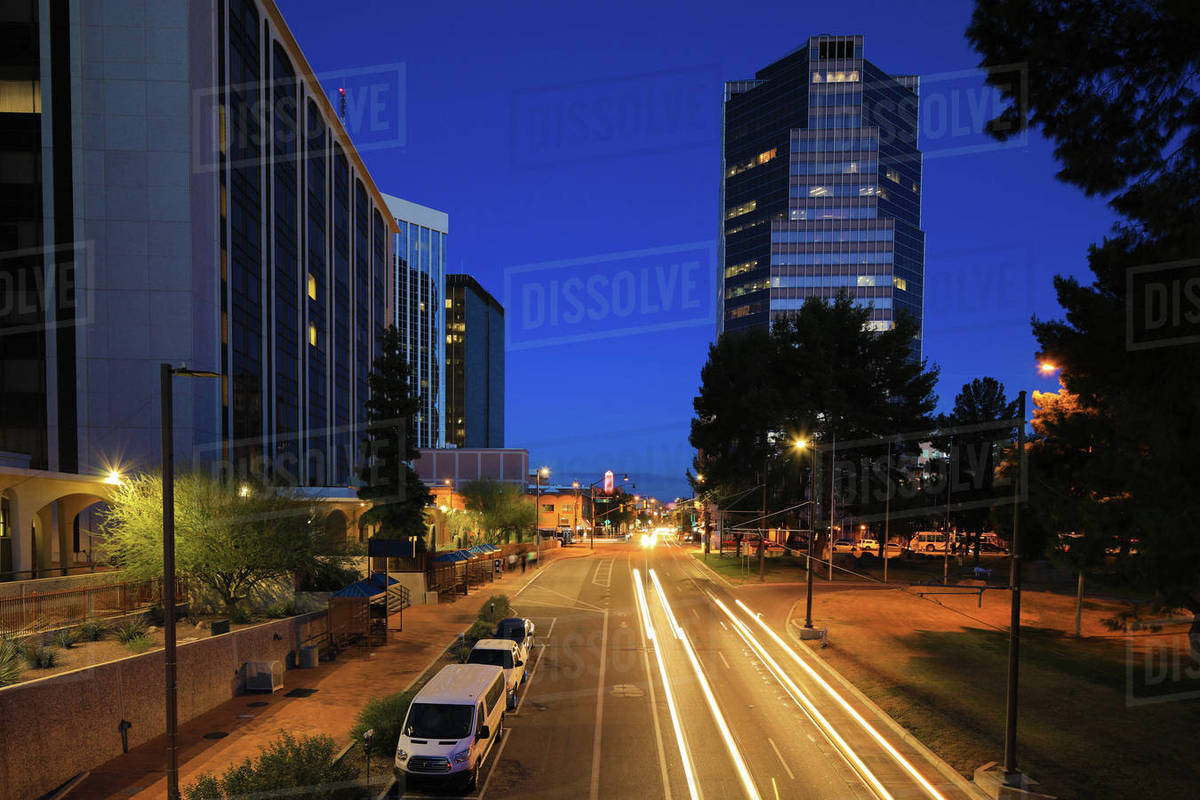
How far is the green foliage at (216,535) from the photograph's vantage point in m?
21.6

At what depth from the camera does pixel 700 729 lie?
16.9 meters

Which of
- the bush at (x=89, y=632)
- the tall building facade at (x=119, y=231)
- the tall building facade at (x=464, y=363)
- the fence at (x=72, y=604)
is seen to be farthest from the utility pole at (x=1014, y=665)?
the tall building facade at (x=464, y=363)

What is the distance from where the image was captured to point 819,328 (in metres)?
51.5

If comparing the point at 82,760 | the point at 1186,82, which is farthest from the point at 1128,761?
the point at 82,760

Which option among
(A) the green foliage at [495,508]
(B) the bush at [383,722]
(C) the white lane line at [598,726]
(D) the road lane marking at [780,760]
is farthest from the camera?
(A) the green foliage at [495,508]

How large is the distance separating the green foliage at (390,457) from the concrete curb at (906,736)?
83.4 ft

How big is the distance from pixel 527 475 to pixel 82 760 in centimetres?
8386

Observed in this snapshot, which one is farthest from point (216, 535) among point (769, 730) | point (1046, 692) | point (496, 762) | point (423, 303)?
point (423, 303)

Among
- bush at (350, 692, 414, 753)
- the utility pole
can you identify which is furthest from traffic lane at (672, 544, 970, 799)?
bush at (350, 692, 414, 753)

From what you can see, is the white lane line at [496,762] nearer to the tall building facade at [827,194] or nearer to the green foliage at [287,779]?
the green foliage at [287,779]

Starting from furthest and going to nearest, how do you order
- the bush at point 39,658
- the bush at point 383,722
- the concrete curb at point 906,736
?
the bush at point 383,722, the bush at point 39,658, the concrete curb at point 906,736

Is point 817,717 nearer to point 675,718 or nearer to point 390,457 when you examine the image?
point 675,718

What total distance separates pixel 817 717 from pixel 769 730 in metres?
1.89

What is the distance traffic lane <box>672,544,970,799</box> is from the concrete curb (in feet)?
0.28
